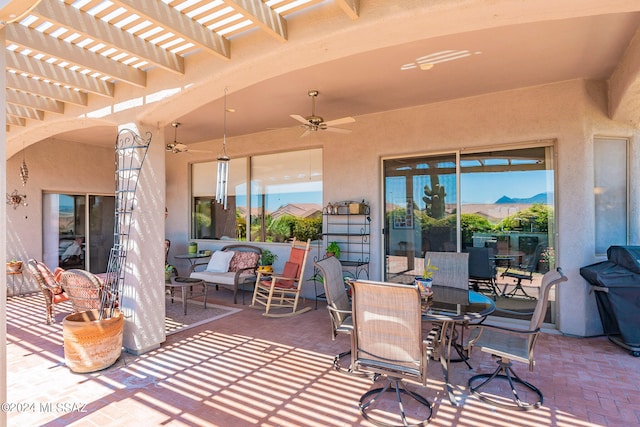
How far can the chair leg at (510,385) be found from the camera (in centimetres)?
270

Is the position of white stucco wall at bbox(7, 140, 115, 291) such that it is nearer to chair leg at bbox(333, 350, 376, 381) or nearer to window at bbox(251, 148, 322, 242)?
Answer: window at bbox(251, 148, 322, 242)

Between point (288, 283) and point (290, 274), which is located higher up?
point (290, 274)

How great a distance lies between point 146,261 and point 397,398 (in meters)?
2.93

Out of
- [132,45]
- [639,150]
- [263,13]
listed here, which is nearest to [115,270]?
[132,45]

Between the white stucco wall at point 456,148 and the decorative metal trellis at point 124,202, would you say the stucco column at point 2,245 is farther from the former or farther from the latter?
the white stucco wall at point 456,148

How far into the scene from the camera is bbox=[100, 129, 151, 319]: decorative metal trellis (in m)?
3.78

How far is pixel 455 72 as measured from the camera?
4023 millimetres

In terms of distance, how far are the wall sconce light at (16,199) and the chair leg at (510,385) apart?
8.02 meters

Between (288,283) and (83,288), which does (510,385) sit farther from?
(83,288)

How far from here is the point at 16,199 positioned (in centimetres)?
640

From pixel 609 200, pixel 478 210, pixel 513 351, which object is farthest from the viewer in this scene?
pixel 478 210

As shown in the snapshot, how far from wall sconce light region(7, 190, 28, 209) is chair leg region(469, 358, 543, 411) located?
802 centimetres

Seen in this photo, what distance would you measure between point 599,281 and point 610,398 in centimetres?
147

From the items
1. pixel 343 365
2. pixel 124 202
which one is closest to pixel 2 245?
pixel 124 202
